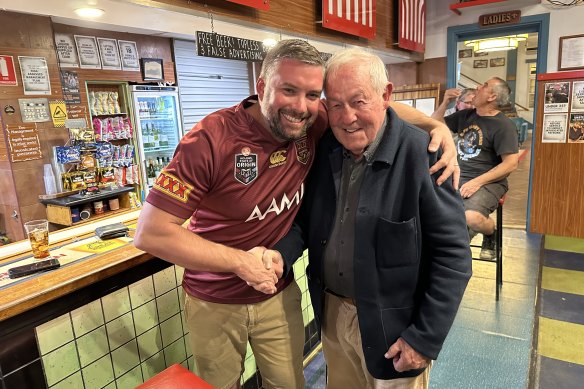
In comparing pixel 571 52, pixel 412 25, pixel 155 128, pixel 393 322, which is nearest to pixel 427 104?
pixel 412 25

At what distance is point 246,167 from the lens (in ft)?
5.01

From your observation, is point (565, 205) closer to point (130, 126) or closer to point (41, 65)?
point (130, 126)

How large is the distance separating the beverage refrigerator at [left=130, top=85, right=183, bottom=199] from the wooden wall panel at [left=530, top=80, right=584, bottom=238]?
5067 millimetres

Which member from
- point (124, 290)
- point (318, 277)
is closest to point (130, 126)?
point (124, 290)

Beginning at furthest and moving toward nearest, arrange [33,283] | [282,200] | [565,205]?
[565,205], [282,200], [33,283]

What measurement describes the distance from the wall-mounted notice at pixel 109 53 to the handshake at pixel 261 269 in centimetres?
495

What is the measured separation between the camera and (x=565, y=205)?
508 cm

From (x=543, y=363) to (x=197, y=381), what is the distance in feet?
8.52

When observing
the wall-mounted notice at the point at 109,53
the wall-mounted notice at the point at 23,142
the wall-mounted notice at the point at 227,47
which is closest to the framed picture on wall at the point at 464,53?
the wall-mounted notice at the point at 227,47

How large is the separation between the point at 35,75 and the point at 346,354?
4593mm

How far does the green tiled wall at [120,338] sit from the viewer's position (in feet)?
5.18

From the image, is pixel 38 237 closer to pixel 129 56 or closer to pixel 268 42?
pixel 268 42

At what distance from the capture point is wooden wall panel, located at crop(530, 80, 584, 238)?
16.2ft

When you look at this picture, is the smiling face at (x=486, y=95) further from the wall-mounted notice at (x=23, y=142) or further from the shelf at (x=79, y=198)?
the wall-mounted notice at (x=23, y=142)
